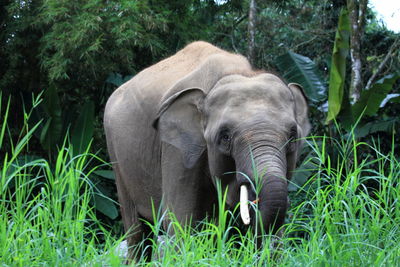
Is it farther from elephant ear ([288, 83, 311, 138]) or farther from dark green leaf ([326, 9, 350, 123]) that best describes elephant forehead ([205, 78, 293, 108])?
dark green leaf ([326, 9, 350, 123])

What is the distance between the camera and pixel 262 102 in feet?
16.6

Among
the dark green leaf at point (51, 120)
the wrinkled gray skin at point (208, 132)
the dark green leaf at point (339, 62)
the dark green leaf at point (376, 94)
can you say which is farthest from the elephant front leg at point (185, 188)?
the dark green leaf at point (51, 120)

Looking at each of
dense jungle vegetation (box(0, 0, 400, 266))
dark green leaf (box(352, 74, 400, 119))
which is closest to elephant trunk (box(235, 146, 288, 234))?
dense jungle vegetation (box(0, 0, 400, 266))

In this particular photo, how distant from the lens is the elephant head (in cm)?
453

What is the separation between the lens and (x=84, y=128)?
10453mm

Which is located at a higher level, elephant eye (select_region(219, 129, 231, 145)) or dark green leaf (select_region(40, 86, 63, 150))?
elephant eye (select_region(219, 129, 231, 145))

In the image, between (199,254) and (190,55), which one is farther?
(190,55)

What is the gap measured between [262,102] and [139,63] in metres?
8.68

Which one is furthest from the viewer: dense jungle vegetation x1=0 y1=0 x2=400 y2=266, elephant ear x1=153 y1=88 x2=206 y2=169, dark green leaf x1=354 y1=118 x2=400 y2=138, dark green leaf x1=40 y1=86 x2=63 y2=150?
dark green leaf x1=354 y1=118 x2=400 y2=138

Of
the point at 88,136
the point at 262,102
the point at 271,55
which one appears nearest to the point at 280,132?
the point at 262,102

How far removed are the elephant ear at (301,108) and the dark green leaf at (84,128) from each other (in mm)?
5238

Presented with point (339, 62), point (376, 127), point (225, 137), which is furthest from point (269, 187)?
point (376, 127)

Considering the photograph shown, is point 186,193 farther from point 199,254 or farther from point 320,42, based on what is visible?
point 320,42

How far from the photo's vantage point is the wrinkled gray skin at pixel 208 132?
15.7 feet
